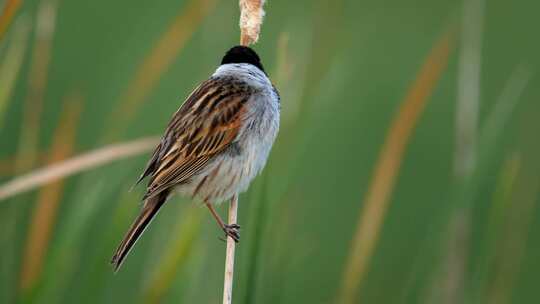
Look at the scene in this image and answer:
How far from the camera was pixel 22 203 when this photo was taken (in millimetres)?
3680

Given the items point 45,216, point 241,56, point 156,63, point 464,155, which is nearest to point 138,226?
point 45,216

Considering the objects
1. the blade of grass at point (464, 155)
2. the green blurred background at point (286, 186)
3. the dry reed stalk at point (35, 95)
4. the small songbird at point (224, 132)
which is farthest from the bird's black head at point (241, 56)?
the blade of grass at point (464, 155)

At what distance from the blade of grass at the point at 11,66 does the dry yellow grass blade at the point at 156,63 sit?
0.36 metres

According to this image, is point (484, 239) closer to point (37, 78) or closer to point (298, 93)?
point (298, 93)

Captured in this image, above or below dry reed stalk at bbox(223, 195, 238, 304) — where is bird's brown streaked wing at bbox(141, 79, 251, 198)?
above

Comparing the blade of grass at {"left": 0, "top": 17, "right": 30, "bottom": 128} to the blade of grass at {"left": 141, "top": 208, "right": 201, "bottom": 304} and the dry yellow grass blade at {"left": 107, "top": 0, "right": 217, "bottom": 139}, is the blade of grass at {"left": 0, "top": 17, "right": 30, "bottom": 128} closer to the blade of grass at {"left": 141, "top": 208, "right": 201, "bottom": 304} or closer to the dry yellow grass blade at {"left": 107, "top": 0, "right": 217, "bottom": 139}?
the dry yellow grass blade at {"left": 107, "top": 0, "right": 217, "bottom": 139}

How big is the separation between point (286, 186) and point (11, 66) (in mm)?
1052

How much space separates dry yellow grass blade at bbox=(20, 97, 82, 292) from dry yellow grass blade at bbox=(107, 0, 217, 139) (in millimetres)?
307

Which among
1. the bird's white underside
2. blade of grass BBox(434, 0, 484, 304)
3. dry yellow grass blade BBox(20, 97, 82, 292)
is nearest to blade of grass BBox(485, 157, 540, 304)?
blade of grass BBox(434, 0, 484, 304)

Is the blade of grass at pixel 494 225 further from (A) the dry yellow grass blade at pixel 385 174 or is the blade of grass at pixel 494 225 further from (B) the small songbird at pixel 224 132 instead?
(B) the small songbird at pixel 224 132

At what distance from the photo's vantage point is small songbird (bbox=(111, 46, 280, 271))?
344 centimetres

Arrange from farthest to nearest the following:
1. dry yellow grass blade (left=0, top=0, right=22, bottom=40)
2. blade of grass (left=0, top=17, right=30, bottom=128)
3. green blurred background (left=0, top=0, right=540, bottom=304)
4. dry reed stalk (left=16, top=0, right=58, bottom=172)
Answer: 1. dry reed stalk (left=16, top=0, right=58, bottom=172)
2. blade of grass (left=0, top=17, right=30, bottom=128)
3. green blurred background (left=0, top=0, right=540, bottom=304)
4. dry yellow grass blade (left=0, top=0, right=22, bottom=40)

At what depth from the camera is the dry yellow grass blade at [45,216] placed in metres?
3.19

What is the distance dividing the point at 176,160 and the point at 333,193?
3.19m
